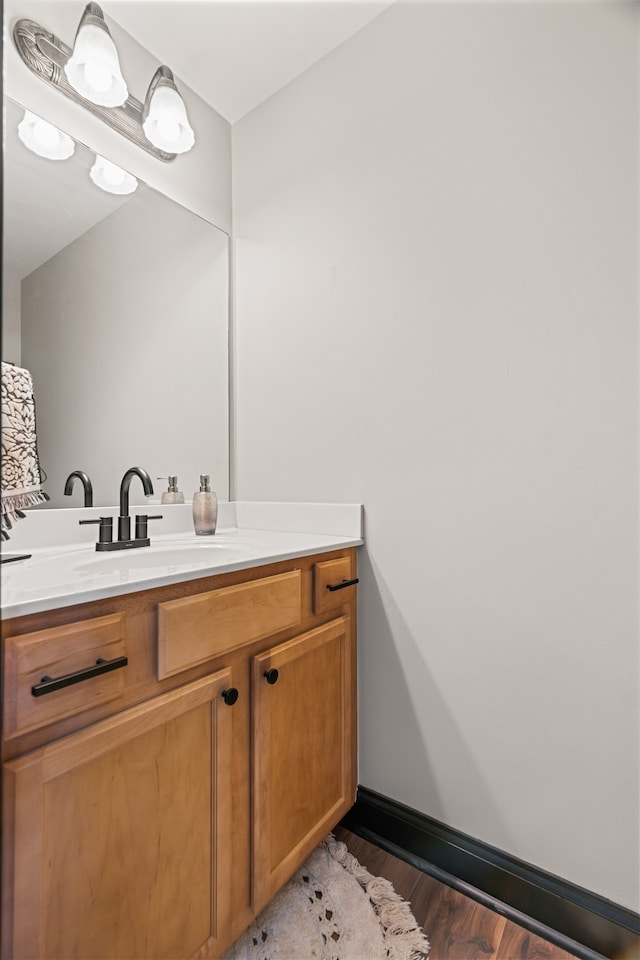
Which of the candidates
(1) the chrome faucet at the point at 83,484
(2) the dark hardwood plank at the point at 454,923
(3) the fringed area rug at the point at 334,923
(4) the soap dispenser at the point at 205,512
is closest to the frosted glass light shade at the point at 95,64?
(1) the chrome faucet at the point at 83,484

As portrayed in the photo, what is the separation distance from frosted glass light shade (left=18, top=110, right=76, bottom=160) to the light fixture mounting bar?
0.38 ft

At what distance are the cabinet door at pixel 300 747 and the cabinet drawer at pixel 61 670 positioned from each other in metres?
0.35

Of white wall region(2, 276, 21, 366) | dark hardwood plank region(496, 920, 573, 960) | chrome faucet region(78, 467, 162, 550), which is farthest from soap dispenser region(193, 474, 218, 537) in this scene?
dark hardwood plank region(496, 920, 573, 960)

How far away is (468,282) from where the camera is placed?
1.28 meters

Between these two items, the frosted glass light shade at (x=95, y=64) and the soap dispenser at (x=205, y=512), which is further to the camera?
the soap dispenser at (x=205, y=512)

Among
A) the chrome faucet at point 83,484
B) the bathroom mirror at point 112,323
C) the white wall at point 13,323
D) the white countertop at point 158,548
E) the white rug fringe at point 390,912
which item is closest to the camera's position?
the white countertop at point 158,548

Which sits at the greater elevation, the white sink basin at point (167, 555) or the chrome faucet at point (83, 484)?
the chrome faucet at point (83, 484)

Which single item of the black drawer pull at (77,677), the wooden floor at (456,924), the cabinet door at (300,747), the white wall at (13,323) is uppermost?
the white wall at (13,323)

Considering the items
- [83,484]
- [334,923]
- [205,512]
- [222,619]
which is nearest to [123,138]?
[83,484]

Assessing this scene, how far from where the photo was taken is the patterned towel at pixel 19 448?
99 centimetres

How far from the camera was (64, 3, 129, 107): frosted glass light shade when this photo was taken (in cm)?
131

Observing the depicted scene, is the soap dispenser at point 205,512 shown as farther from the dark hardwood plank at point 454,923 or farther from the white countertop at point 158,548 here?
the dark hardwood plank at point 454,923

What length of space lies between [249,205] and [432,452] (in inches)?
45.5

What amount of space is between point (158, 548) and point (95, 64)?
1.32 m
